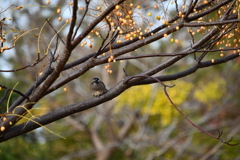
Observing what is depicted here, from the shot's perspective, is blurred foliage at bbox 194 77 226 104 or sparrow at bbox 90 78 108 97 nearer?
sparrow at bbox 90 78 108 97

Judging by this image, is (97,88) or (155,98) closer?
(97,88)

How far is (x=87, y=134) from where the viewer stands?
1106cm

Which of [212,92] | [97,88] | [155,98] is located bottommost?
[97,88]

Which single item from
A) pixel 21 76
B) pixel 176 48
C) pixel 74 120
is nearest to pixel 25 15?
pixel 21 76

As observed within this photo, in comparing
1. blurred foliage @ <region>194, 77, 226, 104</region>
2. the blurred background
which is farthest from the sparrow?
Result: blurred foliage @ <region>194, 77, 226, 104</region>

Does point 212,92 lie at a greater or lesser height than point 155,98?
lesser

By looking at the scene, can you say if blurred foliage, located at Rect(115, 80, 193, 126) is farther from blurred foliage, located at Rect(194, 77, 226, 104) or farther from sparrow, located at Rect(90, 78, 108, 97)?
sparrow, located at Rect(90, 78, 108, 97)

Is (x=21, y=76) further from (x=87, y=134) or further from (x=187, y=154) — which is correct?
(x=187, y=154)

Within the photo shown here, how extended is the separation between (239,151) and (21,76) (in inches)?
289

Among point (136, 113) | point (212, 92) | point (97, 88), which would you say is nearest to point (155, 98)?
point (136, 113)

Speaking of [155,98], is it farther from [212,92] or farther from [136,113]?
[212,92]

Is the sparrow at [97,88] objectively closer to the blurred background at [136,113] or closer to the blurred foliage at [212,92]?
the blurred background at [136,113]

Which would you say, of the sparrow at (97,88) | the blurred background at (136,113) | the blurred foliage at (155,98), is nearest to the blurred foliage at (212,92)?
the blurred background at (136,113)

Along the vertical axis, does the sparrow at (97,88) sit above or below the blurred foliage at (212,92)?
below
